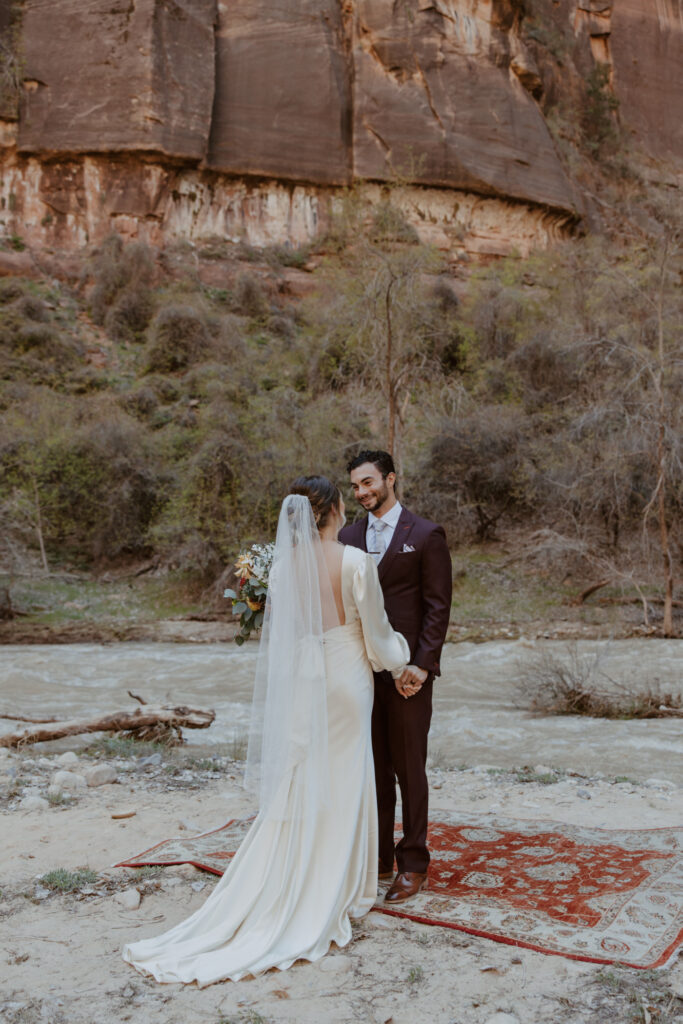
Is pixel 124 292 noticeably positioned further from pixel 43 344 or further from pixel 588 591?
pixel 588 591

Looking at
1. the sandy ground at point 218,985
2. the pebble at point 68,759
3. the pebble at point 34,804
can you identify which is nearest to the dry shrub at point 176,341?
the pebble at point 68,759

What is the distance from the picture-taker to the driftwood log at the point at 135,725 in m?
7.32

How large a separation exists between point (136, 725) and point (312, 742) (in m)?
4.68

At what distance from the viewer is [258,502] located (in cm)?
1858

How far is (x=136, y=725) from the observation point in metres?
7.59

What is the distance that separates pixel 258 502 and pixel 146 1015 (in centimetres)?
1604

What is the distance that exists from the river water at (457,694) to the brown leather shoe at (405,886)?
11.7 ft

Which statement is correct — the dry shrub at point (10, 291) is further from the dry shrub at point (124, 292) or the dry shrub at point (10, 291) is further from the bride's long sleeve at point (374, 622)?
the bride's long sleeve at point (374, 622)

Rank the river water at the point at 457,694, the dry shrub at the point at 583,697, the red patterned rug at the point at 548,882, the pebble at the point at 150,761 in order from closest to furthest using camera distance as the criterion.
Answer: the red patterned rug at the point at 548,882, the pebble at the point at 150,761, the river water at the point at 457,694, the dry shrub at the point at 583,697

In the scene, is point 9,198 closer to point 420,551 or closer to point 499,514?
point 499,514

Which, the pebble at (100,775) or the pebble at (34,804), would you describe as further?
the pebble at (100,775)

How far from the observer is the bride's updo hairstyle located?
3428mm

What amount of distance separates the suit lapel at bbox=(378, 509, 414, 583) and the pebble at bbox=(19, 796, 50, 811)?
300cm

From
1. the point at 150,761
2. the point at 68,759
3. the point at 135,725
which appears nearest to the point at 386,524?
the point at 150,761
